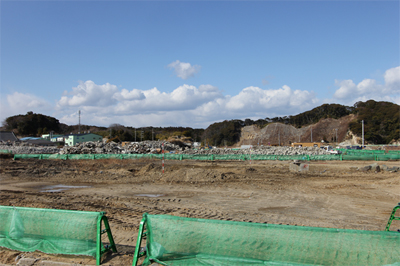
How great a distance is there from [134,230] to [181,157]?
114 ft

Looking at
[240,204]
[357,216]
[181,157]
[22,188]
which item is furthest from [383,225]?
[181,157]

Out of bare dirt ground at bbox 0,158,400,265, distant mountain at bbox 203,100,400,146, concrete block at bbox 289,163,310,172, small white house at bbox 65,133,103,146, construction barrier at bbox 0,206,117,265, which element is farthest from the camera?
small white house at bbox 65,133,103,146

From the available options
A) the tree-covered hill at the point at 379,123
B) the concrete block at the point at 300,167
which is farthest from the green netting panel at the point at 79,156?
the tree-covered hill at the point at 379,123

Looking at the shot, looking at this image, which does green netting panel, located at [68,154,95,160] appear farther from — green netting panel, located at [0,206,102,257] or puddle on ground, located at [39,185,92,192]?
green netting panel, located at [0,206,102,257]

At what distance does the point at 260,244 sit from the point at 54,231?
4043 millimetres

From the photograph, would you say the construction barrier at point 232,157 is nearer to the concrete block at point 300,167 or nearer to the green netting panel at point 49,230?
the concrete block at point 300,167

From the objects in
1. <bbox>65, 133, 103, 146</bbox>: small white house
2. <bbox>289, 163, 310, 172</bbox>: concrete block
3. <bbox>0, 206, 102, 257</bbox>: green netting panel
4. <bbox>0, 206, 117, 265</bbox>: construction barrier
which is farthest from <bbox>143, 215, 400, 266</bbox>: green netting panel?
<bbox>65, 133, 103, 146</bbox>: small white house

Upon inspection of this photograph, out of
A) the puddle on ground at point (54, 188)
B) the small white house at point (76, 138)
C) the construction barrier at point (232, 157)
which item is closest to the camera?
the puddle on ground at point (54, 188)

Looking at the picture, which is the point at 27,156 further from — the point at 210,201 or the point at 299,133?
the point at 299,133

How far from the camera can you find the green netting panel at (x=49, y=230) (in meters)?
5.31

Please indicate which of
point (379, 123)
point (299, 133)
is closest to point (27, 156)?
point (299, 133)

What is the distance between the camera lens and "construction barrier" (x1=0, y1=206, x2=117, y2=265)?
17.3ft

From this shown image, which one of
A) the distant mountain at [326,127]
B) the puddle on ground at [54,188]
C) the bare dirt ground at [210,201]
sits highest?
the distant mountain at [326,127]

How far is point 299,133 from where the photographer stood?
105 m
